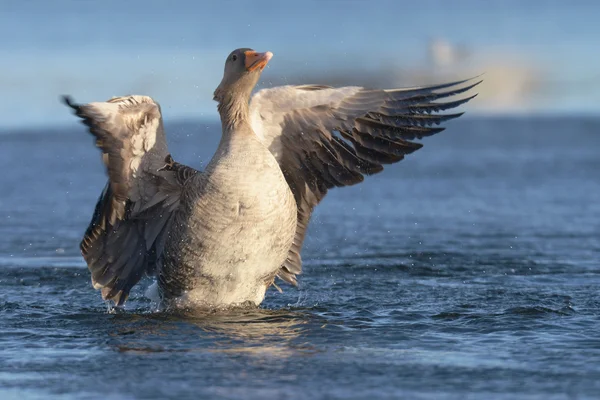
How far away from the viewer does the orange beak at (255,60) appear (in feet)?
25.1

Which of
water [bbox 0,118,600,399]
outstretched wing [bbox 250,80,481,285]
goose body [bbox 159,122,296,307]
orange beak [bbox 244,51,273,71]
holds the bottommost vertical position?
water [bbox 0,118,600,399]

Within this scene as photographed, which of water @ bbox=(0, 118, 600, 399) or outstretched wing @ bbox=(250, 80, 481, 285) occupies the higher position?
outstretched wing @ bbox=(250, 80, 481, 285)

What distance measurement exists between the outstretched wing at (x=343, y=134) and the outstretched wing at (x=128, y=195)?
0.95 m

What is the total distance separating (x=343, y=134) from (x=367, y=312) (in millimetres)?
1524

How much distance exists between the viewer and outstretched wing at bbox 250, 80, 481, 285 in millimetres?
8141

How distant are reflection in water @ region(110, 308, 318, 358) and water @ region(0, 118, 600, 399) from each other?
20 millimetres

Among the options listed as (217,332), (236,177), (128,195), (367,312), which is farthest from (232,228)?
(367,312)

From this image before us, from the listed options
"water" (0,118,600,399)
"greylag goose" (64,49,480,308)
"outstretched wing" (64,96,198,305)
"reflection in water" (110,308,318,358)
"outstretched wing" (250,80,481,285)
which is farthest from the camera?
"outstretched wing" (250,80,481,285)

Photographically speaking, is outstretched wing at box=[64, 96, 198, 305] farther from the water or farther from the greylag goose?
the water

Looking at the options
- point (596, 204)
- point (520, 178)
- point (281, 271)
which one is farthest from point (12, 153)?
point (281, 271)

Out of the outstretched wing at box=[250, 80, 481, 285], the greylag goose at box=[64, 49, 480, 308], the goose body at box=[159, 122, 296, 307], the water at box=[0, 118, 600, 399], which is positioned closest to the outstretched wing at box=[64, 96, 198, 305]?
the greylag goose at box=[64, 49, 480, 308]

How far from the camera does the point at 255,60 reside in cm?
766

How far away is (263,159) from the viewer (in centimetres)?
727

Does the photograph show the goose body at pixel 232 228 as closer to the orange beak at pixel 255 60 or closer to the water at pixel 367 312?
the water at pixel 367 312
